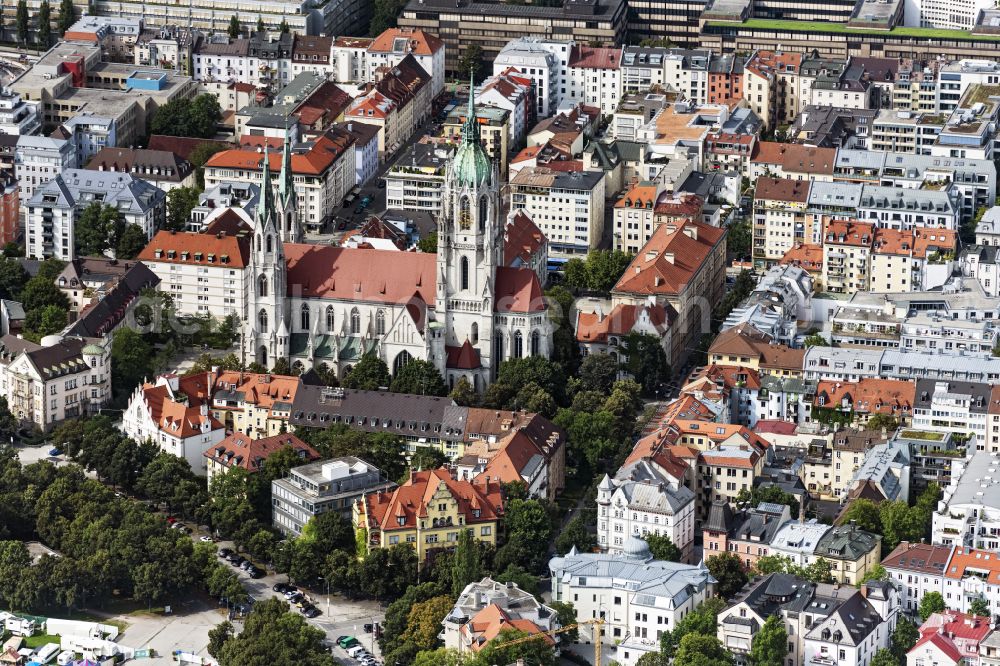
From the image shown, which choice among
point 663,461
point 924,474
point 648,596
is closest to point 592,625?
point 648,596

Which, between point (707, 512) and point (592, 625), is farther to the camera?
point (707, 512)

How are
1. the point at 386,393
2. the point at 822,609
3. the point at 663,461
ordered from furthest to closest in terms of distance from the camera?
the point at 386,393 → the point at 663,461 → the point at 822,609

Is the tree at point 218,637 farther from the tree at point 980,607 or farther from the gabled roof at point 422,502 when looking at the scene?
the tree at point 980,607

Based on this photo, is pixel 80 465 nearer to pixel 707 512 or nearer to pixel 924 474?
pixel 707 512

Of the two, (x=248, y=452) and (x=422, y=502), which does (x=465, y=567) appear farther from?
(x=248, y=452)

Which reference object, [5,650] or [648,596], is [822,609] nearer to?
[648,596]

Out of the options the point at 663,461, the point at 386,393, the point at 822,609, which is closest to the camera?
the point at 822,609

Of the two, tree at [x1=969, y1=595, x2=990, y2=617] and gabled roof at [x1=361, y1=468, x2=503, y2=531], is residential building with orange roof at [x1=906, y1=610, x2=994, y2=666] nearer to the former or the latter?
tree at [x1=969, y1=595, x2=990, y2=617]

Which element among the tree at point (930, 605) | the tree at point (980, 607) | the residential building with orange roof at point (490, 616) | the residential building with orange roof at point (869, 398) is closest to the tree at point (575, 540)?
the residential building with orange roof at point (490, 616)
